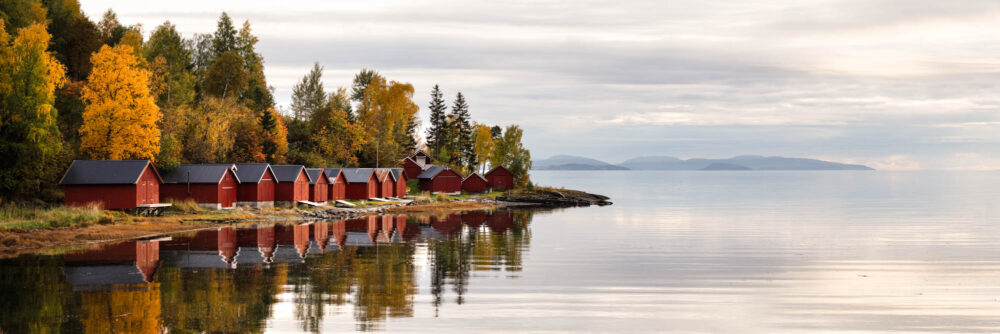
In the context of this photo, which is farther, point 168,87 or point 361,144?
point 361,144

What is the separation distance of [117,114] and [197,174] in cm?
717

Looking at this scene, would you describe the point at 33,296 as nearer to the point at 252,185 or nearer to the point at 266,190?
the point at 252,185

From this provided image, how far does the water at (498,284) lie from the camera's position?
21.6 meters

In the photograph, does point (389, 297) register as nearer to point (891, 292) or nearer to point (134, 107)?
point (891, 292)

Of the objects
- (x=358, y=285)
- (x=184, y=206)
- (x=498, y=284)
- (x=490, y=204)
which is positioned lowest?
(x=498, y=284)

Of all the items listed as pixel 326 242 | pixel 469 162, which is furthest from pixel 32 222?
pixel 469 162

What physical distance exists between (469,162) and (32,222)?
91929mm

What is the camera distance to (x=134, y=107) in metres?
61.5

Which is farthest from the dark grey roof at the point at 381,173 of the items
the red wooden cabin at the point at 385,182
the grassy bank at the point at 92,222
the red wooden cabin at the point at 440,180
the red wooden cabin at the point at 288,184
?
the grassy bank at the point at 92,222

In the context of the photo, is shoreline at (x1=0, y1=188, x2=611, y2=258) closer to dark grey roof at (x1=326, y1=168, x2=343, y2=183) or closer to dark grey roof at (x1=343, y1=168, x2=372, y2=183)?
dark grey roof at (x1=343, y1=168, x2=372, y2=183)

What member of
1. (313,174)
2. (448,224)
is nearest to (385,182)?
(313,174)

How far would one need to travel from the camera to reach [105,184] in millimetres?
54312

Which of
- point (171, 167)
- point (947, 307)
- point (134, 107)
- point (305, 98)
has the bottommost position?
point (947, 307)

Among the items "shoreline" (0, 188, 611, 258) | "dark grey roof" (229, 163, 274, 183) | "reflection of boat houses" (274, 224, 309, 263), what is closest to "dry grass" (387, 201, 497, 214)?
"shoreline" (0, 188, 611, 258)
